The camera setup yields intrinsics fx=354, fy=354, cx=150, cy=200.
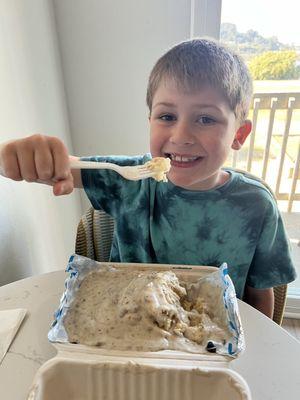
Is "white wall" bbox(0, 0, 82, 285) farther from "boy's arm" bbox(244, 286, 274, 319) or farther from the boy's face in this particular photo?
"boy's arm" bbox(244, 286, 274, 319)

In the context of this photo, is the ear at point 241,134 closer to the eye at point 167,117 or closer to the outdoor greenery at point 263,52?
the eye at point 167,117

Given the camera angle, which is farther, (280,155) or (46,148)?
(280,155)

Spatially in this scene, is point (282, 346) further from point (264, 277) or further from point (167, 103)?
point (167, 103)

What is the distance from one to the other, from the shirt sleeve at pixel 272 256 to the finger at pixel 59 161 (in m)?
0.50

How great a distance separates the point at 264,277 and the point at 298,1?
3.15ft

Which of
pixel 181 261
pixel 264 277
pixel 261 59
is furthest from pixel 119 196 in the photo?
pixel 261 59

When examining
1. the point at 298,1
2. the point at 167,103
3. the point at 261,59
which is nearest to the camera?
the point at 167,103

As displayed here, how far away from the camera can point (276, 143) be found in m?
1.83

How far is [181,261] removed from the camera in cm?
90

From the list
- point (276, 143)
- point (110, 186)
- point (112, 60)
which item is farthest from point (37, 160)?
point (276, 143)

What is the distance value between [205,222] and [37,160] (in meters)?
0.44

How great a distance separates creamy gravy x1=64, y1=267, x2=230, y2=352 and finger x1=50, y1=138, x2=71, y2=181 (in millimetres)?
208

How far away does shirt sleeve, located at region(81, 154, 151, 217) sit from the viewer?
2.85ft

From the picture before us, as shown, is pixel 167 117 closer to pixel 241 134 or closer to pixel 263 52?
pixel 241 134
